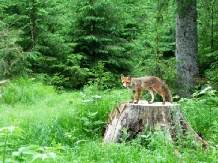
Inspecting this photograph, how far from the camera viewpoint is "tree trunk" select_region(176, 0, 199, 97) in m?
9.45

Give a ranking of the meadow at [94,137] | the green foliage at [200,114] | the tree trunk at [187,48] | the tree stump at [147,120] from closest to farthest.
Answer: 1. the meadow at [94,137]
2. the tree stump at [147,120]
3. the green foliage at [200,114]
4. the tree trunk at [187,48]

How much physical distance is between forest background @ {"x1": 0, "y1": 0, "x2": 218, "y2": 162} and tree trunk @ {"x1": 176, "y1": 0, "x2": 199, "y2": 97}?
305 millimetres

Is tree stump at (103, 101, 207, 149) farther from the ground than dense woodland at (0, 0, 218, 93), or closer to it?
closer to it

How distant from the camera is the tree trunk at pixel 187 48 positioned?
9445 millimetres

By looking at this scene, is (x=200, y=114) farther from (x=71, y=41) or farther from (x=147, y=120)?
(x=71, y=41)

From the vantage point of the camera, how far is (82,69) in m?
15.0

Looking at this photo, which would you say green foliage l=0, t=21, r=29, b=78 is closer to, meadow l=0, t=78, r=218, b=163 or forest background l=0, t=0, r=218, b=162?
forest background l=0, t=0, r=218, b=162

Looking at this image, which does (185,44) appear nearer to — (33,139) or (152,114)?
(152,114)

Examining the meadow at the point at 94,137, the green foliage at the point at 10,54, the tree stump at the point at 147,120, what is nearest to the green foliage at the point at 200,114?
the meadow at the point at 94,137

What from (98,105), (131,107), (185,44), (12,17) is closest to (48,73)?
(12,17)

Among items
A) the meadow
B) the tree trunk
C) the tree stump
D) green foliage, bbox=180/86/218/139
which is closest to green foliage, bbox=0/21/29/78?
the meadow

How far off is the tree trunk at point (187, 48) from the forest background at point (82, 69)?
1.00ft

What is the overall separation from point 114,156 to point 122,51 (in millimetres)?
12292

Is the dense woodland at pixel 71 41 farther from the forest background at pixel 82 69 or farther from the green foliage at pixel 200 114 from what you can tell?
the green foliage at pixel 200 114
